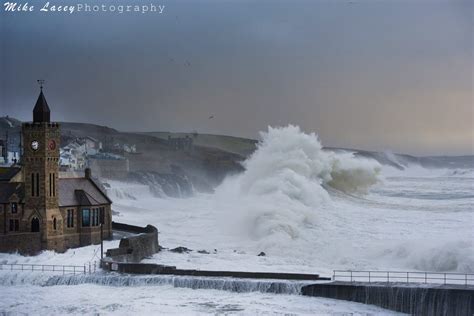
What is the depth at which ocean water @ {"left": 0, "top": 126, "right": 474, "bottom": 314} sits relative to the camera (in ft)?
65.3

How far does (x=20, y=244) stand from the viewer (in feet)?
82.9

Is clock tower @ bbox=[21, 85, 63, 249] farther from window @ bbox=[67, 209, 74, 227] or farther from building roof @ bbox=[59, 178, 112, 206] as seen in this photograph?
building roof @ bbox=[59, 178, 112, 206]

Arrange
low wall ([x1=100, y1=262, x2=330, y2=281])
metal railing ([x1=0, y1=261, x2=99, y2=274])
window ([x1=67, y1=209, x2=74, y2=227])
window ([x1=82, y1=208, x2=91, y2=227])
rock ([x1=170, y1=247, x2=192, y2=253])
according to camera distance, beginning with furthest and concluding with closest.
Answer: window ([x1=82, y1=208, x2=91, y2=227]) < rock ([x1=170, y1=247, x2=192, y2=253]) < window ([x1=67, y1=209, x2=74, y2=227]) < metal railing ([x1=0, y1=261, x2=99, y2=274]) < low wall ([x1=100, y1=262, x2=330, y2=281])

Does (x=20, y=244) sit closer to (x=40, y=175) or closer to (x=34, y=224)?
(x=34, y=224)

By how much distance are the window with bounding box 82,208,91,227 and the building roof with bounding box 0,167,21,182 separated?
2.37m

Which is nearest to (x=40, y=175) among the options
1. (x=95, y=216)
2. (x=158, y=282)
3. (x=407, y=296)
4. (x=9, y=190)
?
(x=9, y=190)

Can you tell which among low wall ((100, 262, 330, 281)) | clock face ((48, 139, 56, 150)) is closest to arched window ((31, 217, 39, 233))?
clock face ((48, 139, 56, 150))

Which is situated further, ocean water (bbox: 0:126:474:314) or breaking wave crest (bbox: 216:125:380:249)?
breaking wave crest (bbox: 216:125:380:249)

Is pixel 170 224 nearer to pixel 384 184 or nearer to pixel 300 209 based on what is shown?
pixel 300 209

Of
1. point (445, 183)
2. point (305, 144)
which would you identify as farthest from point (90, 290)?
point (445, 183)

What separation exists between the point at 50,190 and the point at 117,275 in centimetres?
525

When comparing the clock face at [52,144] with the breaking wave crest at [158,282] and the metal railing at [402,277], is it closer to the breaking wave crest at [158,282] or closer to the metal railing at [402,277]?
the breaking wave crest at [158,282]

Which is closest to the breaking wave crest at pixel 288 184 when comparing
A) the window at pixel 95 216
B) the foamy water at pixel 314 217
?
the foamy water at pixel 314 217

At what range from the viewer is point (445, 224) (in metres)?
33.5
